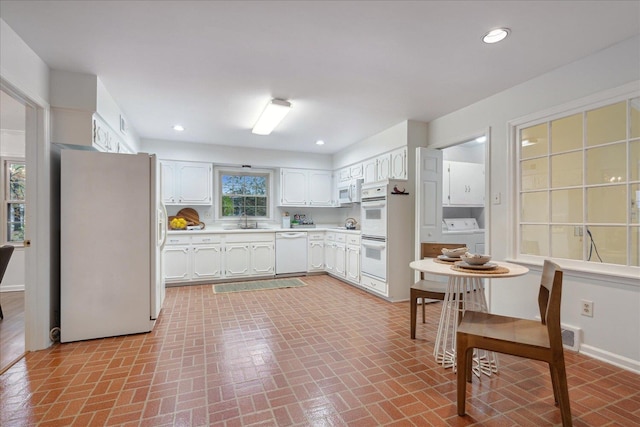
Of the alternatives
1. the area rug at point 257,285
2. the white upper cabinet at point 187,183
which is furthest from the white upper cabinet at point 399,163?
the white upper cabinet at point 187,183

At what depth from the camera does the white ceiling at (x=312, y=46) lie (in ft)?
6.43

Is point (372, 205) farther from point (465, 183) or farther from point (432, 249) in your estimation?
point (465, 183)

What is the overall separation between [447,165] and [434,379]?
3694 mm

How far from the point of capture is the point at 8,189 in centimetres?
449

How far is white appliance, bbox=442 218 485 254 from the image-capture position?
4.69 meters

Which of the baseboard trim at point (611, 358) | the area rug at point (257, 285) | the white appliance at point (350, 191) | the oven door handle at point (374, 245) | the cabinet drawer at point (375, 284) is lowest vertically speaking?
the area rug at point (257, 285)

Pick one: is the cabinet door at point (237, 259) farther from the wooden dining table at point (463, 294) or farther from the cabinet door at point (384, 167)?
the wooden dining table at point (463, 294)

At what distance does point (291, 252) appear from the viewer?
5594 millimetres

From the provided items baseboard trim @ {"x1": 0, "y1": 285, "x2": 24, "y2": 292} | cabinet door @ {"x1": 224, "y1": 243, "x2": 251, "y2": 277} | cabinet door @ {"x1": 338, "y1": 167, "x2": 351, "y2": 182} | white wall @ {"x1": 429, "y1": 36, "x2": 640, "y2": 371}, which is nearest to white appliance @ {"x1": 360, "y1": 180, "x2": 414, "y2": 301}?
white wall @ {"x1": 429, "y1": 36, "x2": 640, "y2": 371}

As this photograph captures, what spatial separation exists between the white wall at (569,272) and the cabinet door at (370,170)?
1.54m

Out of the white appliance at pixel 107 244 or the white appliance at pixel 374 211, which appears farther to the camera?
the white appliance at pixel 374 211

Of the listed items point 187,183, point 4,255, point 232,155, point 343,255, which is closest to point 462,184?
point 343,255

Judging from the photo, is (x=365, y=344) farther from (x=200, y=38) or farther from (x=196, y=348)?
(x=200, y=38)

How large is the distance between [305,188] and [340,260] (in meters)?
1.77
